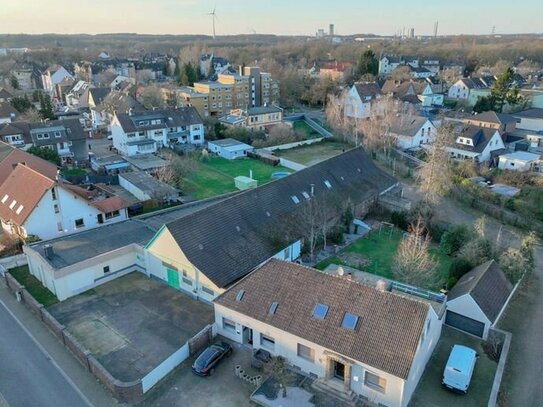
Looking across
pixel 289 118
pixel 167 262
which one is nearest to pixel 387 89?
pixel 289 118

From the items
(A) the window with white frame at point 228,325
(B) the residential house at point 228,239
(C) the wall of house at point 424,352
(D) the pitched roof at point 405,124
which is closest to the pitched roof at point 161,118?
(D) the pitched roof at point 405,124

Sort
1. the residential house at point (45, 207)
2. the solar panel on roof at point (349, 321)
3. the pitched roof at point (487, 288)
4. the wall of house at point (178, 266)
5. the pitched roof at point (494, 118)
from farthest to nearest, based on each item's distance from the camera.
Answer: the pitched roof at point (494, 118), the residential house at point (45, 207), the wall of house at point (178, 266), the pitched roof at point (487, 288), the solar panel on roof at point (349, 321)

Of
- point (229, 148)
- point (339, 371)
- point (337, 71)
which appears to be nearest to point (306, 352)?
point (339, 371)

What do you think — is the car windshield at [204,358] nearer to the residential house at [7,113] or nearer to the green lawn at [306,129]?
the green lawn at [306,129]

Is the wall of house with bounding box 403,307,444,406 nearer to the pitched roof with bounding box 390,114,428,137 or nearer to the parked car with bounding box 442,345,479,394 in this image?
the parked car with bounding box 442,345,479,394

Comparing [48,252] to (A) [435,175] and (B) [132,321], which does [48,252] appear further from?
(A) [435,175]
